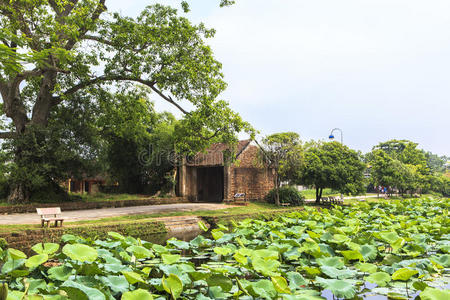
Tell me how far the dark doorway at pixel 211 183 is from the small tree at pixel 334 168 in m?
6.12

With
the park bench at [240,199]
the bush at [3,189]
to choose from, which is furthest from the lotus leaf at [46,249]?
the park bench at [240,199]

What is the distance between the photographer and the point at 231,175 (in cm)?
2098

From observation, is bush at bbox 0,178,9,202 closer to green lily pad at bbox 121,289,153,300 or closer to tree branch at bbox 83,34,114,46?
tree branch at bbox 83,34,114,46

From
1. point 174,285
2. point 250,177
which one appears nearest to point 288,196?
point 250,177

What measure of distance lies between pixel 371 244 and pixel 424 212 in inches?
231

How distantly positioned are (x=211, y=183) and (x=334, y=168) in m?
8.92

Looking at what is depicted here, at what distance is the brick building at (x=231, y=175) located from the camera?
2106cm

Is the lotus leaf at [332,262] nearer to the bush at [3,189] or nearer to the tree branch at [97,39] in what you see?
the tree branch at [97,39]

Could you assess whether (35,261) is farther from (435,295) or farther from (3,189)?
(3,189)

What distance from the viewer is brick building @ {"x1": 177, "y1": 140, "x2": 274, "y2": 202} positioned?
2106cm

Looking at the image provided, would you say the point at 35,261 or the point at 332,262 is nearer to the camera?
the point at 35,261

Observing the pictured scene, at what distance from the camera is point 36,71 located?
1485 centimetres

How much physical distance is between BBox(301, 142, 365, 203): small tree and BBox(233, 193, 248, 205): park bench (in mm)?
4369

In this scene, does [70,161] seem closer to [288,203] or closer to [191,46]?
[191,46]
